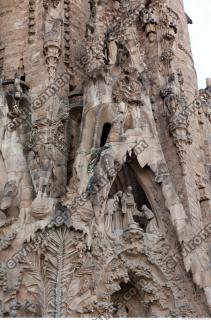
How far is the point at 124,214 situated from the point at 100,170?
0.99m

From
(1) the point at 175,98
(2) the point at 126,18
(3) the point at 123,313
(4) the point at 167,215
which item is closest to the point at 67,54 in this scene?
(2) the point at 126,18

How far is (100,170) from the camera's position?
33.1 ft

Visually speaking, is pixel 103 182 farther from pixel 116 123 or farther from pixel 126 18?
pixel 126 18

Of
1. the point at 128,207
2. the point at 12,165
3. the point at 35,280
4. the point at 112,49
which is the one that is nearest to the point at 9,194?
the point at 12,165

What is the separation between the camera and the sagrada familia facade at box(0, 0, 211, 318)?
9.27m

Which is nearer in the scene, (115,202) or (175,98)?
(115,202)

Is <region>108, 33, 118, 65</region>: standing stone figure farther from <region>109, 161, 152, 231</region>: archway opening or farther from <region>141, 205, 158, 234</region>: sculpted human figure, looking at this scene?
<region>141, 205, 158, 234</region>: sculpted human figure

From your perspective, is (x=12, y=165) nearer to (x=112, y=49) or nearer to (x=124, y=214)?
(x=124, y=214)

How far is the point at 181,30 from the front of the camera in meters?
15.3

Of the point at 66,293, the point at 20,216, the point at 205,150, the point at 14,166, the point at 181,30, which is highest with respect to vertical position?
the point at 181,30

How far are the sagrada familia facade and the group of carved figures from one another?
0.02 meters

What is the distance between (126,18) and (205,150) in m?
3.66

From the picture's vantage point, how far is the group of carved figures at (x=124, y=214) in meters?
10.2

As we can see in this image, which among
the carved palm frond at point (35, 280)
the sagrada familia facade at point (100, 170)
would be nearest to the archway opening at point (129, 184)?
the sagrada familia facade at point (100, 170)
